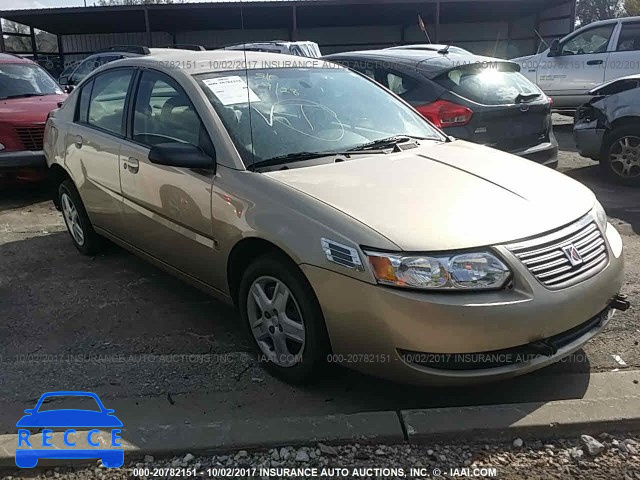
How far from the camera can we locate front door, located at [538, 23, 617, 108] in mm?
11156

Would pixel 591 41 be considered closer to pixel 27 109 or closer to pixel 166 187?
pixel 27 109

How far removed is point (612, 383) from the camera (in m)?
3.07

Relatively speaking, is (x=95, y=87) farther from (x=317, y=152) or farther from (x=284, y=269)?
(x=284, y=269)

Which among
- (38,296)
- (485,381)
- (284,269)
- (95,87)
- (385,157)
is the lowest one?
(38,296)

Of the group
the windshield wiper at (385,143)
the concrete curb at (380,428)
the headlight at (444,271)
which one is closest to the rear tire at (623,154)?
the windshield wiper at (385,143)

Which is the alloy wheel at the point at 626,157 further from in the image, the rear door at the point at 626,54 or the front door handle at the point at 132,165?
the front door handle at the point at 132,165

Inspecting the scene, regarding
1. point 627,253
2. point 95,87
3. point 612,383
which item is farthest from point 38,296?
point 627,253

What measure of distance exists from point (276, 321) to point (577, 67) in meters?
10.4

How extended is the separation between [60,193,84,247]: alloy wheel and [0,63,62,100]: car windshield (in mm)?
3435

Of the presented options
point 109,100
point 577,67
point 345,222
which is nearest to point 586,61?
point 577,67

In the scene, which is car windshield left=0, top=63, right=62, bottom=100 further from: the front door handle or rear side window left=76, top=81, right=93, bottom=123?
the front door handle

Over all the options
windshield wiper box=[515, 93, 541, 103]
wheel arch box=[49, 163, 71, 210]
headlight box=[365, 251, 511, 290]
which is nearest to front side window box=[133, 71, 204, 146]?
wheel arch box=[49, 163, 71, 210]

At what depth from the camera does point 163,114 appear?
3895 mm

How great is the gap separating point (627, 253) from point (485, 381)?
287 centimetres
